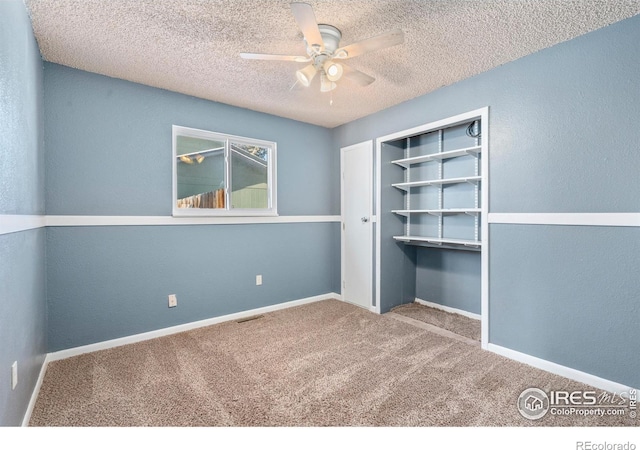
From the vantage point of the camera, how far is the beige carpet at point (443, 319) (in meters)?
3.01

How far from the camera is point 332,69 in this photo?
2.01 metres

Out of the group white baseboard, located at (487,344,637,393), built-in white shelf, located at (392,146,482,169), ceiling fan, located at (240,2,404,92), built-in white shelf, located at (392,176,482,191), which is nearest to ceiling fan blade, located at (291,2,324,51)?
ceiling fan, located at (240,2,404,92)

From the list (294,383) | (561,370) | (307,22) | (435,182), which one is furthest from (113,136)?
(561,370)

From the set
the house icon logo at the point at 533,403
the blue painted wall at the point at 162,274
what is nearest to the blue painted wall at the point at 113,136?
the blue painted wall at the point at 162,274

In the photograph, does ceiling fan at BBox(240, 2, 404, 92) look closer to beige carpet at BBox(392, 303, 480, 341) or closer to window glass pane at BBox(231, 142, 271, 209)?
window glass pane at BBox(231, 142, 271, 209)

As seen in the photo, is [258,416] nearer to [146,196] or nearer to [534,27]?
[146,196]

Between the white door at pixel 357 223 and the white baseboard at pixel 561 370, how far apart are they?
151 cm

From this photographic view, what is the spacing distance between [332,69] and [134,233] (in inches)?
88.5

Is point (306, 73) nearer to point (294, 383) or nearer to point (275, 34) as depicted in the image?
point (275, 34)

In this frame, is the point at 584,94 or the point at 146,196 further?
the point at 146,196

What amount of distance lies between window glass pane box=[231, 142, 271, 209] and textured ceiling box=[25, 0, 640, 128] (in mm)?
813

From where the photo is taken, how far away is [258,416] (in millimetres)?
1743

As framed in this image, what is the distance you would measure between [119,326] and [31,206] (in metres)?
1.32
